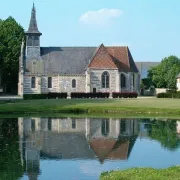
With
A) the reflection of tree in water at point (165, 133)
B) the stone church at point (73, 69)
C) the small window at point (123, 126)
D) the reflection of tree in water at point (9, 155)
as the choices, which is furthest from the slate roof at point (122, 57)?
the reflection of tree in water at point (9, 155)

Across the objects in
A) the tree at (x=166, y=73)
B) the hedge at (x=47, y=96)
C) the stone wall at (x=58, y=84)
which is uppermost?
the tree at (x=166, y=73)

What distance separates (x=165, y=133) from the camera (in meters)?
30.0

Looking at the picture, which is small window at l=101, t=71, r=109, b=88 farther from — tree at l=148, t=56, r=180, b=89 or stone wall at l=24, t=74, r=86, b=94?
tree at l=148, t=56, r=180, b=89

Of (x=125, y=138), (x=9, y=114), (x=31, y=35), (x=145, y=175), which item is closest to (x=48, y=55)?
(x=31, y=35)

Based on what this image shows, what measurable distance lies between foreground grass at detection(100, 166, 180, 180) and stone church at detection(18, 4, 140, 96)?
59956mm

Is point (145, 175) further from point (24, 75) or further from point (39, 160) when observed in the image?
point (24, 75)

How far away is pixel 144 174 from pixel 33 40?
66.9 metres

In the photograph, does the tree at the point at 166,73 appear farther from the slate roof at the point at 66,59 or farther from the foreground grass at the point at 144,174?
the foreground grass at the point at 144,174

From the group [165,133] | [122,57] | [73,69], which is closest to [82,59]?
[73,69]

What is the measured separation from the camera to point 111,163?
19031 mm

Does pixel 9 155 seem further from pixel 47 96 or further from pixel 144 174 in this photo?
pixel 47 96

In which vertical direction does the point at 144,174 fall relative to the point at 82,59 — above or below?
below

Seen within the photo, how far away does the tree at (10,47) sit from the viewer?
8144 centimetres

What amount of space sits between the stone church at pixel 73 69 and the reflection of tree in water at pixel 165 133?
37.7 m
